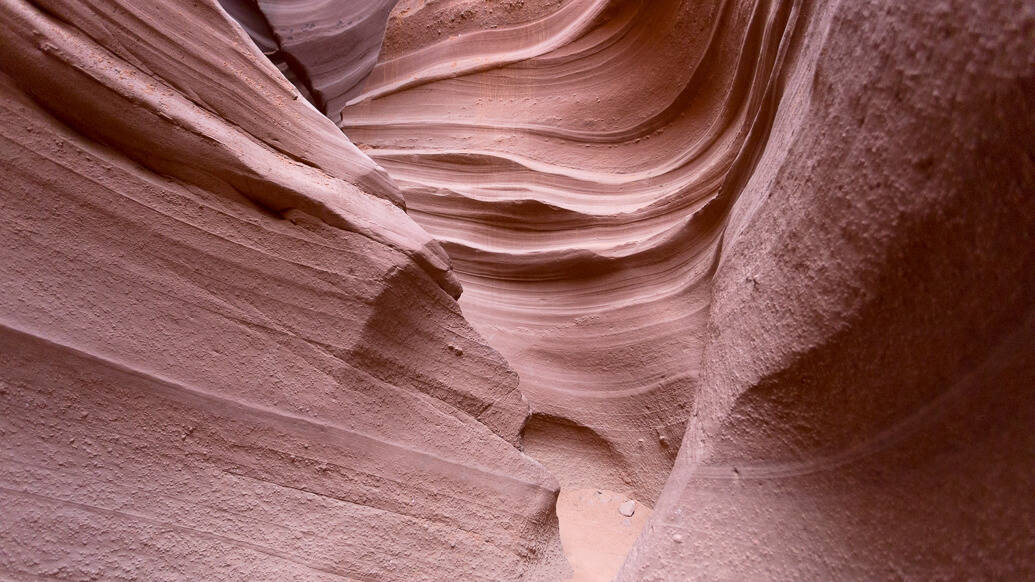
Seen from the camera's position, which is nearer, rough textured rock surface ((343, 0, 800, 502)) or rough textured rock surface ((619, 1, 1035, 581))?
rough textured rock surface ((619, 1, 1035, 581))

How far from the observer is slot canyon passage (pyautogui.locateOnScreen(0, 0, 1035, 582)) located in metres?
0.76

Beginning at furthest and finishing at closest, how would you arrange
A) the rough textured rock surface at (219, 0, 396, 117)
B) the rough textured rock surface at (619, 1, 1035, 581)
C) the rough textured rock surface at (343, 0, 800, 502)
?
1. the rough textured rock surface at (219, 0, 396, 117)
2. the rough textured rock surface at (343, 0, 800, 502)
3. the rough textured rock surface at (619, 1, 1035, 581)

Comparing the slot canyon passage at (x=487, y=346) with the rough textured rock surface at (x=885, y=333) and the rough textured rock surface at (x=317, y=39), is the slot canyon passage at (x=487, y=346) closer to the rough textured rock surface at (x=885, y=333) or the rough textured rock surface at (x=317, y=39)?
the rough textured rock surface at (x=885, y=333)

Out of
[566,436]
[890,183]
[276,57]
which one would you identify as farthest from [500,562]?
[276,57]

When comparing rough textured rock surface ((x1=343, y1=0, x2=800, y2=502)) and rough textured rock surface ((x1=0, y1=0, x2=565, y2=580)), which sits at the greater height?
rough textured rock surface ((x1=343, y1=0, x2=800, y2=502))

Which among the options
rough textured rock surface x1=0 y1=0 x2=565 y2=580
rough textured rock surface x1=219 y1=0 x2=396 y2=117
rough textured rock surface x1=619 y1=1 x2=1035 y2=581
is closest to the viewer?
rough textured rock surface x1=619 y1=1 x2=1035 y2=581

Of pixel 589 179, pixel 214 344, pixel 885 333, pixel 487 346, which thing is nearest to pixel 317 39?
pixel 589 179

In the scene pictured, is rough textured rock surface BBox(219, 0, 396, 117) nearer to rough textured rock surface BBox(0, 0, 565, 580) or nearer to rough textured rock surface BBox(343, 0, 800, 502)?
rough textured rock surface BBox(343, 0, 800, 502)

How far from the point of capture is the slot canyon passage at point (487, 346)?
0.76 metres

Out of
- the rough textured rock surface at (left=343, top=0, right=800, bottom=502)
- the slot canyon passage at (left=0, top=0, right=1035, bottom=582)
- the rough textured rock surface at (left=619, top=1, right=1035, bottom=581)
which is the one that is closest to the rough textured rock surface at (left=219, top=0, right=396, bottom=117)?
the rough textured rock surface at (left=343, top=0, right=800, bottom=502)

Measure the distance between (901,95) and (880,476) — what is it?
506 mm

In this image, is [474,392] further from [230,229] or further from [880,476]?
[880,476]

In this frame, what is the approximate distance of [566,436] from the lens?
1645 millimetres

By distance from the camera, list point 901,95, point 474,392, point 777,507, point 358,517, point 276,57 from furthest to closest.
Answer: point 276,57
point 474,392
point 358,517
point 777,507
point 901,95
